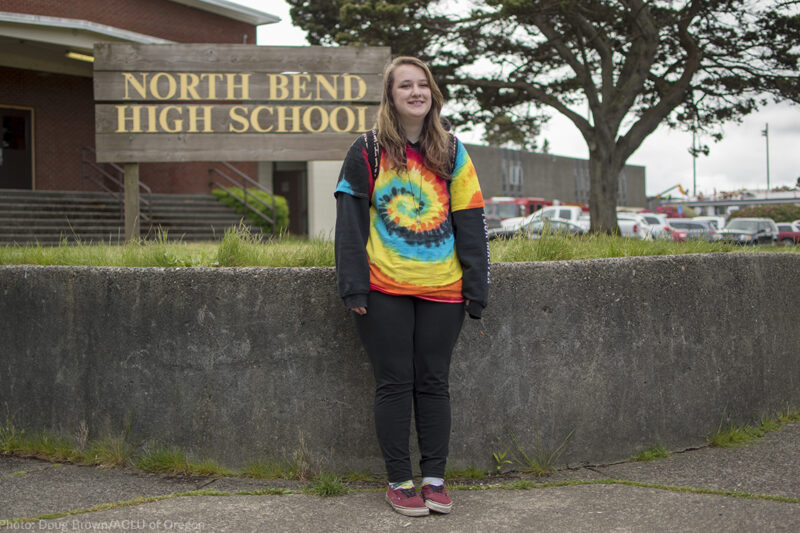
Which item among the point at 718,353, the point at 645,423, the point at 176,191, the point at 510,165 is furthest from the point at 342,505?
the point at 510,165

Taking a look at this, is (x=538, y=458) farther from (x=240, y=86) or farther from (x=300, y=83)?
(x=240, y=86)

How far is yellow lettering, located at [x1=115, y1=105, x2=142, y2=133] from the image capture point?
23.7ft

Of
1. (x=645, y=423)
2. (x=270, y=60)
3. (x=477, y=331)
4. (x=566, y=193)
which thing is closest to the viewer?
(x=477, y=331)

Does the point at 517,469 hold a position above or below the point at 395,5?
below

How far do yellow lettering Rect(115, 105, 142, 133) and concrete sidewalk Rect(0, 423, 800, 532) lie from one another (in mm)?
4036

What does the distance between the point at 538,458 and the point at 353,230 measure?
1.58 m

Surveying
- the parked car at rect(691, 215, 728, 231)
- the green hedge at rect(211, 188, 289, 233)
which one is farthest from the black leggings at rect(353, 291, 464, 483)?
the parked car at rect(691, 215, 728, 231)

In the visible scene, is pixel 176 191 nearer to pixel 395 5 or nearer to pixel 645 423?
pixel 395 5

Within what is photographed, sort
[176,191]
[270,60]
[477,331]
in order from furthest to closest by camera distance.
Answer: [176,191], [270,60], [477,331]

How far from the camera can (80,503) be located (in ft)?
11.1

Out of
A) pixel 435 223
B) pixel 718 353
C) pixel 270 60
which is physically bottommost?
pixel 718 353

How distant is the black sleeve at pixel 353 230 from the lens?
10.7 ft

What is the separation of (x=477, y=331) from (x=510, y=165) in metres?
55.5

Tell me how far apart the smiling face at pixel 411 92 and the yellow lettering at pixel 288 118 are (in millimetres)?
4167
